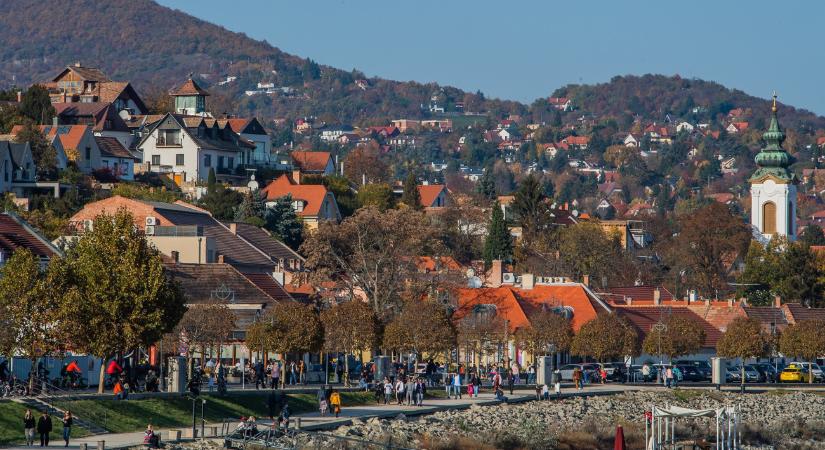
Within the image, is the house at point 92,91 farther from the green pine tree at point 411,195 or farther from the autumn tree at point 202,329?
the autumn tree at point 202,329

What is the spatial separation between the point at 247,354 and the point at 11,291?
21061 millimetres

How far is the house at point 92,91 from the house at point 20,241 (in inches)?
2512

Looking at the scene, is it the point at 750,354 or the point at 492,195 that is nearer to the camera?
the point at 750,354

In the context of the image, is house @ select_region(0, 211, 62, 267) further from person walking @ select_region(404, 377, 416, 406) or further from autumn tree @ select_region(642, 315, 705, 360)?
autumn tree @ select_region(642, 315, 705, 360)

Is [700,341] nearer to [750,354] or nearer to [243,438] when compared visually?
[750,354]

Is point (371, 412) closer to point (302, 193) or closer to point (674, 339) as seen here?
point (674, 339)

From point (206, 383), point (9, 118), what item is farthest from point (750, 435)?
point (9, 118)

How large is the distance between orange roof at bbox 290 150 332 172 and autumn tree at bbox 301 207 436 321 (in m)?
63.3

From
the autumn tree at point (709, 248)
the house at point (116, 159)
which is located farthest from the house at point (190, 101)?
the autumn tree at point (709, 248)

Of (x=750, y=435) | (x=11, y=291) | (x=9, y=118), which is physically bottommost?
(x=750, y=435)

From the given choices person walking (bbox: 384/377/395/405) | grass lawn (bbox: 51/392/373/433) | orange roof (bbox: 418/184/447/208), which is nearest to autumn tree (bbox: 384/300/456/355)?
person walking (bbox: 384/377/395/405)

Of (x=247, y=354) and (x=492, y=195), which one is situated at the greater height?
(x=492, y=195)

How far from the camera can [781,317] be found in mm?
102000

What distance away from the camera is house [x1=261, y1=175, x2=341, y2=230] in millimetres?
118688
